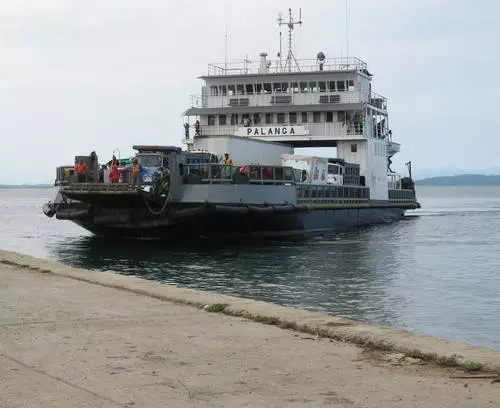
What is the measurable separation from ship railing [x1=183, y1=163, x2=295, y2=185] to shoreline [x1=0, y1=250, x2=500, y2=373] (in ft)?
56.0

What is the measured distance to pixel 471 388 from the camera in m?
5.57

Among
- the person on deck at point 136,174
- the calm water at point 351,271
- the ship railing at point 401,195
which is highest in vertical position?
the person on deck at point 136,174

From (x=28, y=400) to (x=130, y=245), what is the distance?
2490 cm

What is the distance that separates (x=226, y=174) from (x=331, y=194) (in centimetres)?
968

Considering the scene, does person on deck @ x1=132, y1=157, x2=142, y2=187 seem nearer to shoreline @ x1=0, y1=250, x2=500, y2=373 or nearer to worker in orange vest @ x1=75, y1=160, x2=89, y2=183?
worker in orange vest @ x1=75, y1=160, x2=89, y2=183

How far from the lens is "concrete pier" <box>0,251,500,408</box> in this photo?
5.31m

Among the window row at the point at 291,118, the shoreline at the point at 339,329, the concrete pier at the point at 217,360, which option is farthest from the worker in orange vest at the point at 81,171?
the concrete pier at the point at 217,360

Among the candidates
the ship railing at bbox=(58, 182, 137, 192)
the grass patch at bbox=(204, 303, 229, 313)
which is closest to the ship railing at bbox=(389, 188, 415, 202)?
the ship railing at bbox=(58, 182, 137, 192)

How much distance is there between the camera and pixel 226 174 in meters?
29.5

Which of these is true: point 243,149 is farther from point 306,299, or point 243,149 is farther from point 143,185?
point 306,299

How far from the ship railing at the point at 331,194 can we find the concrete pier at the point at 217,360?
25126 millimetres

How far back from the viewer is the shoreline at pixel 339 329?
6402 mm

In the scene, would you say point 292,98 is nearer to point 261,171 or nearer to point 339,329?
point 261,171

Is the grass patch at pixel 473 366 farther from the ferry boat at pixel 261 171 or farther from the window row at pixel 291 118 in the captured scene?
the window row at pixel 291 118
